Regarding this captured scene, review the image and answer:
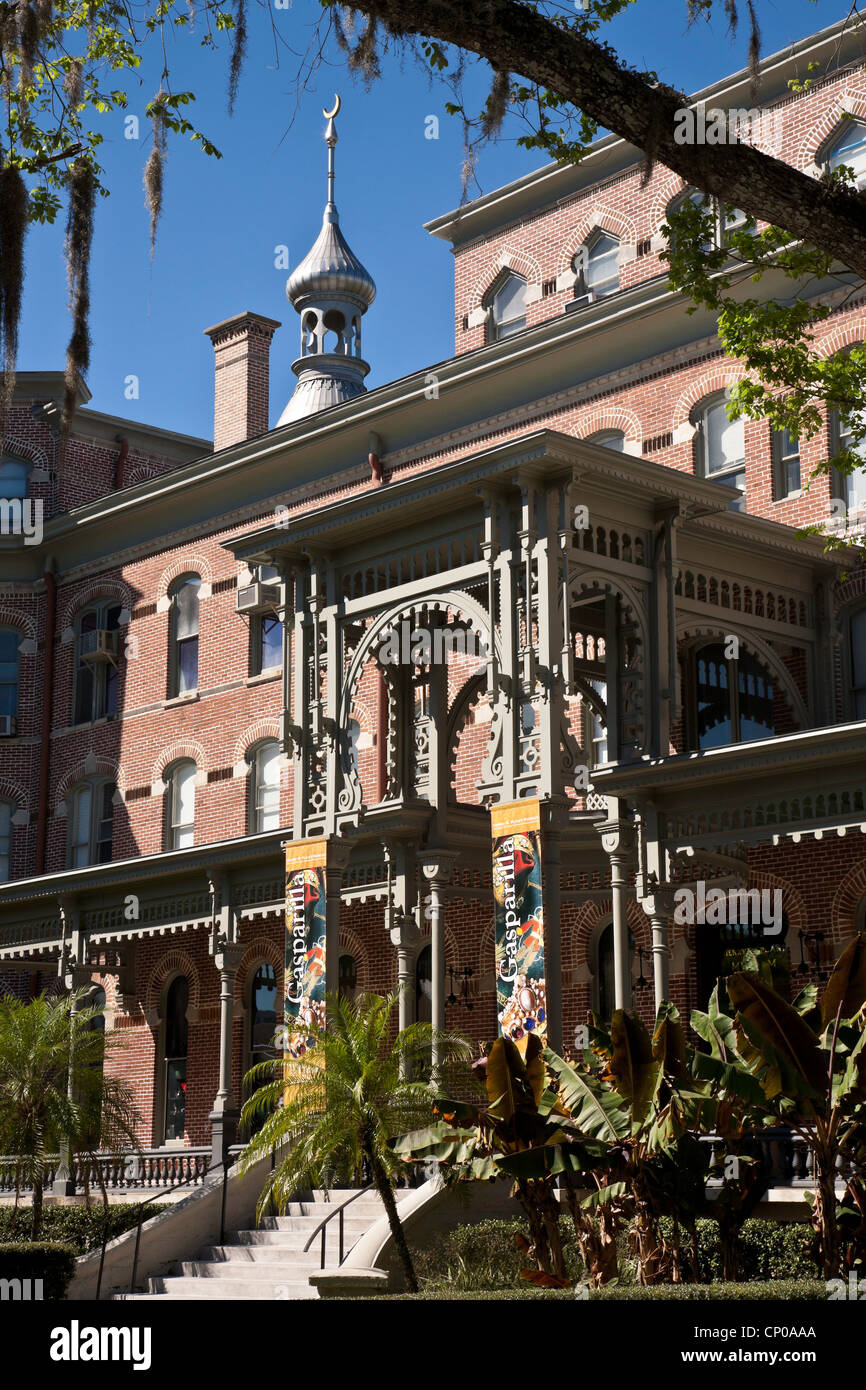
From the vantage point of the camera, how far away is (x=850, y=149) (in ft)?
84.5

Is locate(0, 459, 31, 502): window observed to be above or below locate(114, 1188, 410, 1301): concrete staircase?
above

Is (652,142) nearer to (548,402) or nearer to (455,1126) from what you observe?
(455,1126)

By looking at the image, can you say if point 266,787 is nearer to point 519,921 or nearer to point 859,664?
point 859,664

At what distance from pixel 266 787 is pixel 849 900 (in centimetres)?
1305

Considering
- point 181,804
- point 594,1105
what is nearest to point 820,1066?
point 594,1105

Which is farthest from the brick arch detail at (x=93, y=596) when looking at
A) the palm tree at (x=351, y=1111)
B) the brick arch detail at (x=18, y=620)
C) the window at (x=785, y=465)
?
the palm tree at (x=351, y=1111)

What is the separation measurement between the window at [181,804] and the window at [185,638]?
1555 mm

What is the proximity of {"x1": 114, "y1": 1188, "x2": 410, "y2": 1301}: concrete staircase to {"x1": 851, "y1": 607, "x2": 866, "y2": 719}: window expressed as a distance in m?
8.62

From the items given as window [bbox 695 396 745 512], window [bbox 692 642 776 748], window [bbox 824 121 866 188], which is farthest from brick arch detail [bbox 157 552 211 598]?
window [bbox 824 121 866 188]

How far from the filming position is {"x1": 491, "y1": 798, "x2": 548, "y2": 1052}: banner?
19.1 metres

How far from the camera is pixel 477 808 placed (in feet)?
78.9

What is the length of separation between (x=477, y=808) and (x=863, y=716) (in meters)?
5.19

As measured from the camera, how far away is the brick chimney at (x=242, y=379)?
121 ft

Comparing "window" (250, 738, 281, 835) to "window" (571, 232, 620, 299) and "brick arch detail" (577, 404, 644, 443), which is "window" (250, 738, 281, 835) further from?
"window" (571, 232, 620, 299)
